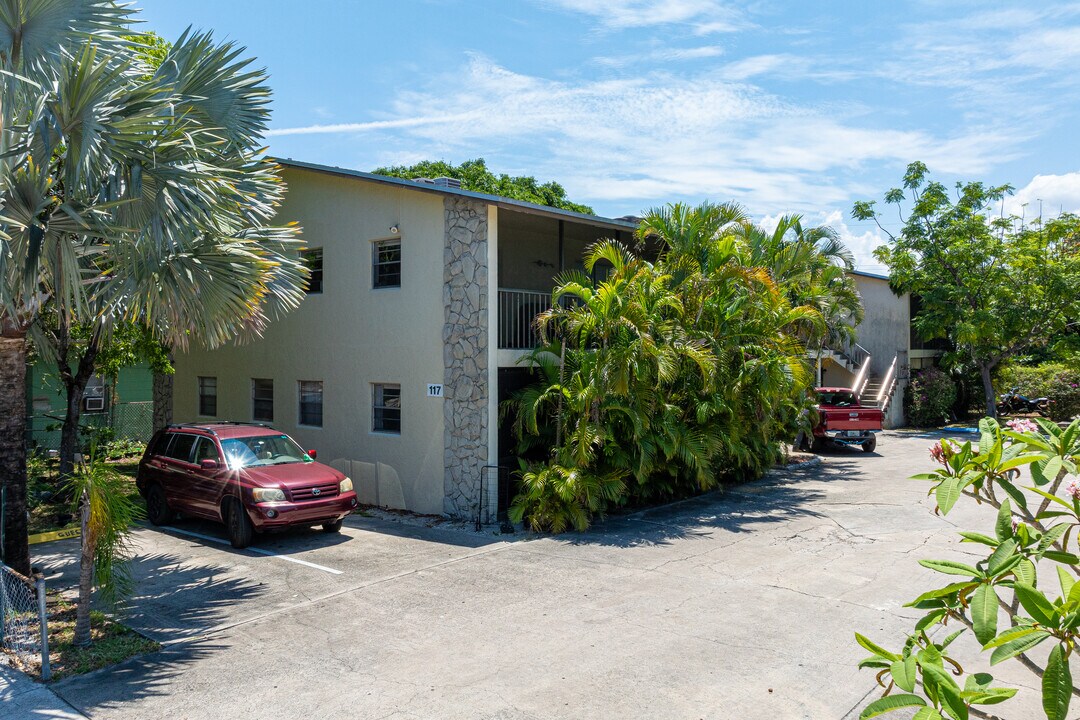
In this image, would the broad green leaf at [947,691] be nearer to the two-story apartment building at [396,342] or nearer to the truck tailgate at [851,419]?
the two-story apartment building at [396,342]

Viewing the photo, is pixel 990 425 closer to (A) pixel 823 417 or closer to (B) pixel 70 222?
(B) pixel 70 222

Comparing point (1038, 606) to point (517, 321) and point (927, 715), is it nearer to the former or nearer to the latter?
point (927, 715)

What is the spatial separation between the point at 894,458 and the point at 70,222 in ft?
65.9

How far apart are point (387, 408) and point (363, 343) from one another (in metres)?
1.44

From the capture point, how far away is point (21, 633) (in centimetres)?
748

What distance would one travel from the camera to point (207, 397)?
19.4m

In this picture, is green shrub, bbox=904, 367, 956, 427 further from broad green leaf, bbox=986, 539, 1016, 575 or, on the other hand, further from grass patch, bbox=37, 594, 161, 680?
broad green leaf, bbox=986, 539, 1016, 575

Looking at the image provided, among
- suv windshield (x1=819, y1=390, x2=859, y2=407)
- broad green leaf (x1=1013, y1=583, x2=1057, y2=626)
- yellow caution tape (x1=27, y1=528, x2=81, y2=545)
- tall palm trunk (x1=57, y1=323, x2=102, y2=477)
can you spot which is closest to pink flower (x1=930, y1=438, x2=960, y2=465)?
broad green leaf (x1=1013, y1=583, x2=1057, y2=626)

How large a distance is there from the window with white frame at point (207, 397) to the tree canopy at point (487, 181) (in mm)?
22128

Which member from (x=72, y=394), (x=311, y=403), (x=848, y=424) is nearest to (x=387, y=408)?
(x=311, y=403)

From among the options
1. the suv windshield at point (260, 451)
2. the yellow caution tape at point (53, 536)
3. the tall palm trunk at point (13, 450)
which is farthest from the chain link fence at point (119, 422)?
the tall palm trunk at point (13, 450)

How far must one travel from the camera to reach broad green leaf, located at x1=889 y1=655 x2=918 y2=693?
271 cm

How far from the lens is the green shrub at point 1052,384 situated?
93.6 ft

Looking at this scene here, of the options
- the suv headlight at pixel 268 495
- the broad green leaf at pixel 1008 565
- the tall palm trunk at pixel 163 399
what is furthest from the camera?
the tall palm trunk at pixel 163 399
